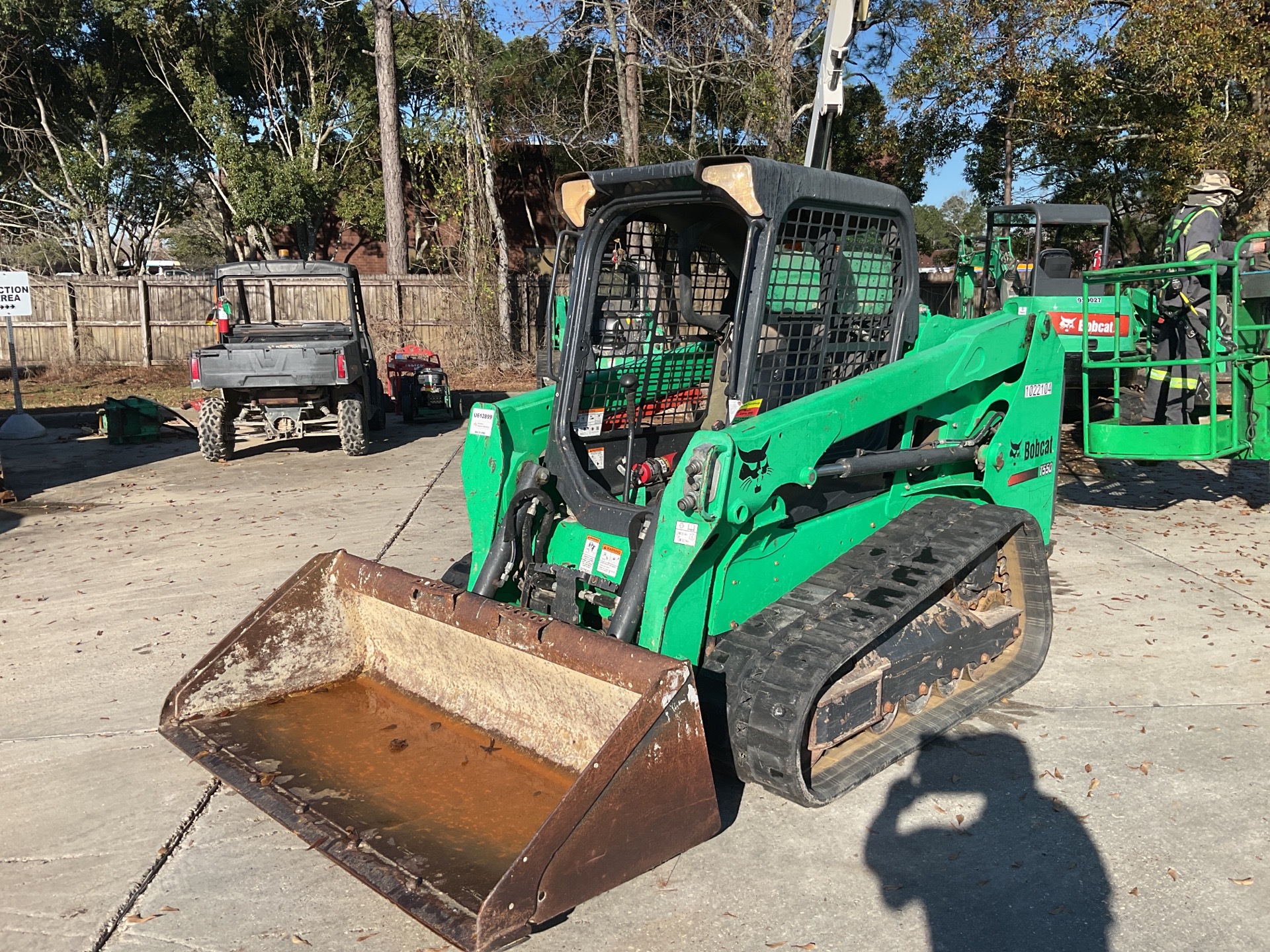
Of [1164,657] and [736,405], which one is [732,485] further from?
[1164,657]

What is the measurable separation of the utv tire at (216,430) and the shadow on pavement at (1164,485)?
8.39m

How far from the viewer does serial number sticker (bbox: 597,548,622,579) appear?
414 centimetres

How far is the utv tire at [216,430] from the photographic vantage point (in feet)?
36.7

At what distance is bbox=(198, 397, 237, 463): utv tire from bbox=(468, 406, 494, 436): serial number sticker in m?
7.61

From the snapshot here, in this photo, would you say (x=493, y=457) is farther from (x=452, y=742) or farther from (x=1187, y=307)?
(x=1187, y=307)

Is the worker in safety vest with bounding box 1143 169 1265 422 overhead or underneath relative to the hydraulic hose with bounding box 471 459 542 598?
overhead

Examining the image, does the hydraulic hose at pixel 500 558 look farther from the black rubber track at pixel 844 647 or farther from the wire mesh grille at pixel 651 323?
the black rubber track at pixel 844 647

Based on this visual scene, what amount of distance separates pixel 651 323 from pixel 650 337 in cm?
6

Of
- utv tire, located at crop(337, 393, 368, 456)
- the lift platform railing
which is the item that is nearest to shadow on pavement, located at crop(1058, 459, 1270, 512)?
the lift platform railing

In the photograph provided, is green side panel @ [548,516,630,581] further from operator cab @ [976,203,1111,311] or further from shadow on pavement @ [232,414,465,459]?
operator cab @ [976,203,1111,311]

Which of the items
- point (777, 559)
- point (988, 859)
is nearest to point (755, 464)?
point (777, 559)

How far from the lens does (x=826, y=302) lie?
4246mm

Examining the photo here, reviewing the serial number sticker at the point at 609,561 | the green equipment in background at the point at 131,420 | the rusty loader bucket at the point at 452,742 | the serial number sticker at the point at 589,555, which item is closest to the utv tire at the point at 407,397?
the green equipment in background at the point at 131,420

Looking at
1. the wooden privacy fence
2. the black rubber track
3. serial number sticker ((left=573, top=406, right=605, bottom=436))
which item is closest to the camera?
the black rubber track
